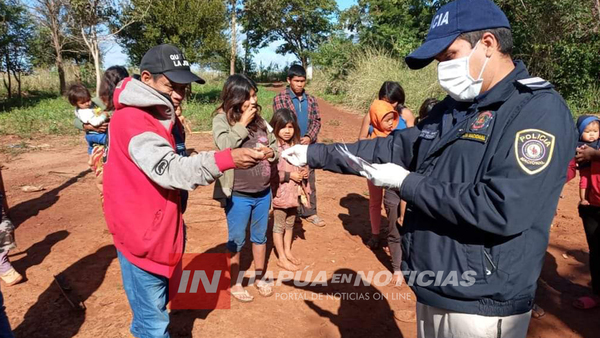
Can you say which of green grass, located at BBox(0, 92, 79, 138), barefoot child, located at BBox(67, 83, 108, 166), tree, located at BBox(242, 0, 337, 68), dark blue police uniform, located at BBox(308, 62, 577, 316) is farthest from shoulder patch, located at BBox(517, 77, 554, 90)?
tree, located at BBox(242, 0, 337, 68)

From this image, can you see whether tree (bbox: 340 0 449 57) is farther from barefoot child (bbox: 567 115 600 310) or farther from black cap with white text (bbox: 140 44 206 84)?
black cap with white text (bbox: 140 44 206 84)

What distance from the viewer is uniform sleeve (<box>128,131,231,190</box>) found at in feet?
6.18

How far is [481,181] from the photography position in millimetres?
1401

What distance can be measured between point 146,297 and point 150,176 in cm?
75

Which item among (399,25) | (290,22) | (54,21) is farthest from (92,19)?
(290,22)

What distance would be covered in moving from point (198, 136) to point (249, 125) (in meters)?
8.32

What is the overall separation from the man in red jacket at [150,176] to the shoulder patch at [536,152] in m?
1.30

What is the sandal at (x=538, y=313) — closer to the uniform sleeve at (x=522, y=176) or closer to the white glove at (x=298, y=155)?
the uniform sleeve at (x=522, y=176)

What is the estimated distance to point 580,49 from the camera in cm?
1122

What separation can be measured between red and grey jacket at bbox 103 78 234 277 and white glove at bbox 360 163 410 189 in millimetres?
752

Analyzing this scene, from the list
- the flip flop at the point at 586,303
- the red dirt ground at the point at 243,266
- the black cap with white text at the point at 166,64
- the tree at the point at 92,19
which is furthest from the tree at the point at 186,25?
the flip flop at the point at 586,303

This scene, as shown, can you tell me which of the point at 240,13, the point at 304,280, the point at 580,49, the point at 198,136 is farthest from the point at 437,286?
the point at 240,13

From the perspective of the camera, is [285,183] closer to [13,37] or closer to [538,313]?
[538,313]

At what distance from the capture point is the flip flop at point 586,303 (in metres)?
3.40
